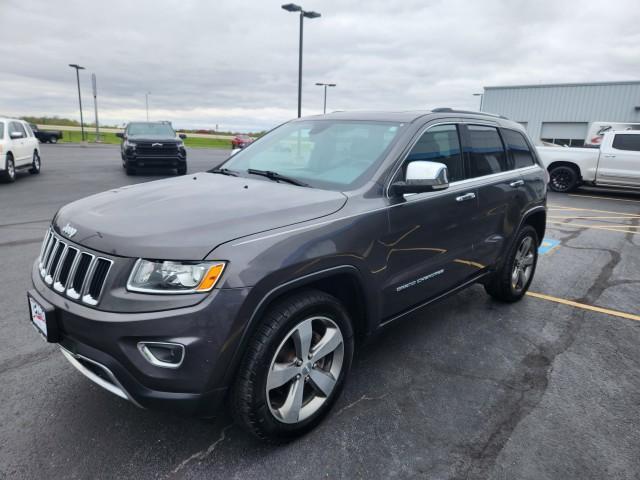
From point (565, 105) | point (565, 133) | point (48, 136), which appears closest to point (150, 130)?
point (48, 136)

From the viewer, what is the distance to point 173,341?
6.64ft

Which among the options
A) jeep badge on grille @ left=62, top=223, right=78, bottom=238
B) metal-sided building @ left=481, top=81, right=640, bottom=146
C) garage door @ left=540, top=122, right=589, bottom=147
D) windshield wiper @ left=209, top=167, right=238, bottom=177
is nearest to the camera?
jeep badge on grille @ left=62, top=223, right=78, bottom=238

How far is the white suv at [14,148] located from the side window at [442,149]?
12970 mm

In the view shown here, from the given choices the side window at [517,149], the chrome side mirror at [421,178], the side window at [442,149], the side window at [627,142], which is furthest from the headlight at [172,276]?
the side window at [627,142]

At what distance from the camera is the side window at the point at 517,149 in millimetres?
4430

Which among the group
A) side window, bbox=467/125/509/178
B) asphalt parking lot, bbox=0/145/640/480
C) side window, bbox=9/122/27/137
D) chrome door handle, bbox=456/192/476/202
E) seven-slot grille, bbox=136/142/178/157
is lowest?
asphalt parking lot, bbox=0/145/640/480

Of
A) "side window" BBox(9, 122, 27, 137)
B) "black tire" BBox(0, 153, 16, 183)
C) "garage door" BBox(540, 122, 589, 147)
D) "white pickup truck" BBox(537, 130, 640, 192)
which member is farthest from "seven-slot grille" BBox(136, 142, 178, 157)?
"garage door" BBox(540, 122, 589, 147)

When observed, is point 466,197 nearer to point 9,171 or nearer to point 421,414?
point 421,414

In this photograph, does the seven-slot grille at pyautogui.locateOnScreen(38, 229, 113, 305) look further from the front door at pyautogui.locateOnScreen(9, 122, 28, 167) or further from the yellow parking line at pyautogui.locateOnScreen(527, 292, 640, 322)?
the front door at pyautogui.locateOnScreen(9, 122, 28, 167)

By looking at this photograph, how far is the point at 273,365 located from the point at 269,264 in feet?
1.71

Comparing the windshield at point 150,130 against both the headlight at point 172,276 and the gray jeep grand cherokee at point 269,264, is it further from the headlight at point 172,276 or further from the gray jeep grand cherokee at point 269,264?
the headlight at point 172,276

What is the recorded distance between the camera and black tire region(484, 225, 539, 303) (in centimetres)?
442

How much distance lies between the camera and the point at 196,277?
6.83ft

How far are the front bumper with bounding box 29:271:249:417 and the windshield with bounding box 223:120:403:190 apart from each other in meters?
1.21
